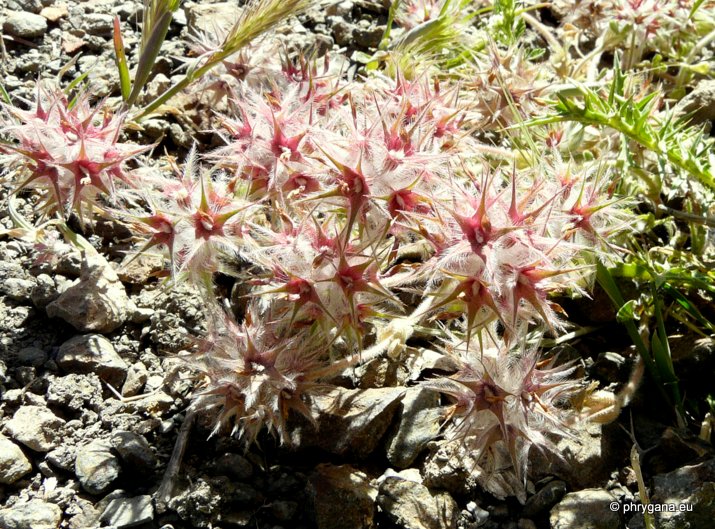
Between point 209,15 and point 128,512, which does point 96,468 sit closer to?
point 128,512

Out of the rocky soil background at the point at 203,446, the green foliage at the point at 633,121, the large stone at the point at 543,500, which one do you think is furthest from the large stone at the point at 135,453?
the green foliage at the point at 633,121

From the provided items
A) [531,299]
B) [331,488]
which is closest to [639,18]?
[531,299]

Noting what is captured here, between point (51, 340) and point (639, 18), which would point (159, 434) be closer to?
point (51, 340)

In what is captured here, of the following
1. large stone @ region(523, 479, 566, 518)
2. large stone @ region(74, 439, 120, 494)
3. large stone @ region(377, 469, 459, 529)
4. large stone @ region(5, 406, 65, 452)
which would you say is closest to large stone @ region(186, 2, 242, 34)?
large stone @ region(5, 406, 65, 452)

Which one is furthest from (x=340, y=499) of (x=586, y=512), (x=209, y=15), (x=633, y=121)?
(x=209, y=15)

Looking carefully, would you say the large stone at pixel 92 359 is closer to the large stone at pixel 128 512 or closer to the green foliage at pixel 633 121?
the large stone at pixel 128 512

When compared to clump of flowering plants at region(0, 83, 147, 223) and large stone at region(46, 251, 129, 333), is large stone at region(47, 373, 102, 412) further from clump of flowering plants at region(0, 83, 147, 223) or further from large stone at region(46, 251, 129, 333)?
clump of flowering plants at region(0, 83, 147, 223)
